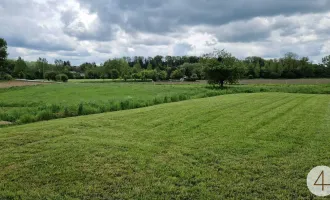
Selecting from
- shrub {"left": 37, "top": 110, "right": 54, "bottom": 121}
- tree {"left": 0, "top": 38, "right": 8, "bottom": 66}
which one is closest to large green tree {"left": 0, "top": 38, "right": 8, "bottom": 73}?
tree {"left": 0, "top": 38, "right": 8, "bottom": 66}

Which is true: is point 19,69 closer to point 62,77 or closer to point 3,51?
point 62,77

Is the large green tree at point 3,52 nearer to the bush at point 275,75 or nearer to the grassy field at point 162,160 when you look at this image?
the grassy field at point 162,160

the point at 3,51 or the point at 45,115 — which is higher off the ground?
the point at 3,51

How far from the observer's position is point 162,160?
621 cm

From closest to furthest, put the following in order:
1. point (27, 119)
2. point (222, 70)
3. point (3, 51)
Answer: point (27, 119), point (222, 70), point (3, 51)

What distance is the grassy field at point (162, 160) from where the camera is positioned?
4.78 meters

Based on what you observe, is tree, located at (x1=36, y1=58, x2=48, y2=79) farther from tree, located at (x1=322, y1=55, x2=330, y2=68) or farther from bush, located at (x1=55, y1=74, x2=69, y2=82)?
tree, located at (x1=322, y1=55, x2=330, y2=68)

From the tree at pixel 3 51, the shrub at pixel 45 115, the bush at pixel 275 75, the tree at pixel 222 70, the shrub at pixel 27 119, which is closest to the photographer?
the shrub at pixel 27 119

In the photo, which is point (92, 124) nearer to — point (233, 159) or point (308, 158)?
point (233, 159)

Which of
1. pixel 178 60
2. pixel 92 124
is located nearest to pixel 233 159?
pixel 92 124

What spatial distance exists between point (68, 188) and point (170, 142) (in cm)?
360

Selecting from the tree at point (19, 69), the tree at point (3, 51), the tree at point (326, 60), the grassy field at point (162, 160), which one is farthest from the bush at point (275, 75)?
the tree at point (19, 69)

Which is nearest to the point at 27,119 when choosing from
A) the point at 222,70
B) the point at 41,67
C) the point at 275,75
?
the point at 222,70

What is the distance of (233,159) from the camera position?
20.6 feet
